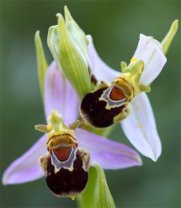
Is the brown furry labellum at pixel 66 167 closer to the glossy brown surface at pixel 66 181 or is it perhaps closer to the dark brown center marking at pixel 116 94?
the glossy brown surface at pixel 66 181

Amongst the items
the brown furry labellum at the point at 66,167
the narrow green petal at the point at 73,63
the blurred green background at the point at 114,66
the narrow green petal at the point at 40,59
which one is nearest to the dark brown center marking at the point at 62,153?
the brown furry labellum at the point at 66,167

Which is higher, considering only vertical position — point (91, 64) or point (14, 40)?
point (91, 64)

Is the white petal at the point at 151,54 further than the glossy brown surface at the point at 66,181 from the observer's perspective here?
Yes

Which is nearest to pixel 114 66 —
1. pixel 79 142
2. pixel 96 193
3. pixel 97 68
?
pixel 97 68

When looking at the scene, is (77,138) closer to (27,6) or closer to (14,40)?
(14,40)

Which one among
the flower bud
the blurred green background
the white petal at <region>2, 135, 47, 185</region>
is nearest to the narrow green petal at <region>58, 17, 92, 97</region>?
the flower bud

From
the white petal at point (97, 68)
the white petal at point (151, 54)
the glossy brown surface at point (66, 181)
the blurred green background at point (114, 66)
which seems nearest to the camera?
the glossy brown surface at point (66, 181)

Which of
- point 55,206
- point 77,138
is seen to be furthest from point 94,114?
point 55,206
